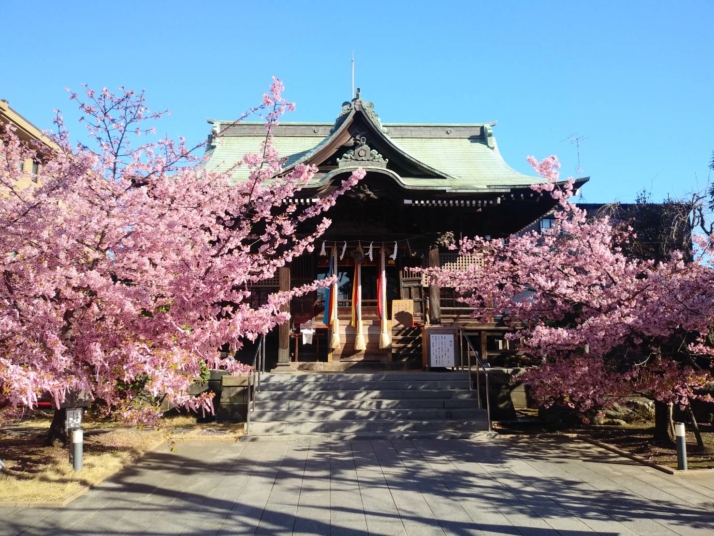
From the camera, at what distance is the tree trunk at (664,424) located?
9438mm

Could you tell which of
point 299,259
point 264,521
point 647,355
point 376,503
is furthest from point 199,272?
point 299,259

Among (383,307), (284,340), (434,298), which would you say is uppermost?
(434,298)

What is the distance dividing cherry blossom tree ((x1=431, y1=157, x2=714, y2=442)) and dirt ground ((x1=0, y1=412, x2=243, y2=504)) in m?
6.34

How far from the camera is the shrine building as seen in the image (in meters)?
14.2

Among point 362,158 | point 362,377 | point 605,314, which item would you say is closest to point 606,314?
point 605,314

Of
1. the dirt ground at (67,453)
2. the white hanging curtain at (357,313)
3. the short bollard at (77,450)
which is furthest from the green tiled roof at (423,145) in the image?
the short bollard at (77,450)

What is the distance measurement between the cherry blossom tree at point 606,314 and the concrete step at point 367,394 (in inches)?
89.9

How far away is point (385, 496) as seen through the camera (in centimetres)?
652

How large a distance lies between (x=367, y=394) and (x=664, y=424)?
589 cm

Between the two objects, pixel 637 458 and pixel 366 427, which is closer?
pixel 637 458

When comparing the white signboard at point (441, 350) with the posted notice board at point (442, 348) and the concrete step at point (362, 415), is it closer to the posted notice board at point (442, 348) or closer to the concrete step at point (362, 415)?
the posted notice board at point (442, 348)

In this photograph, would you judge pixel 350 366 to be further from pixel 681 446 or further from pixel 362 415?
pixel 681 446

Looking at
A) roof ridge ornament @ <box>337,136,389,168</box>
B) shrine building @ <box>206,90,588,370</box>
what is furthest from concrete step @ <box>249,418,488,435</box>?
roof ridge ornament @ <box>337,136,389,168</box>

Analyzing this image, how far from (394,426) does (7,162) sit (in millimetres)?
8211
